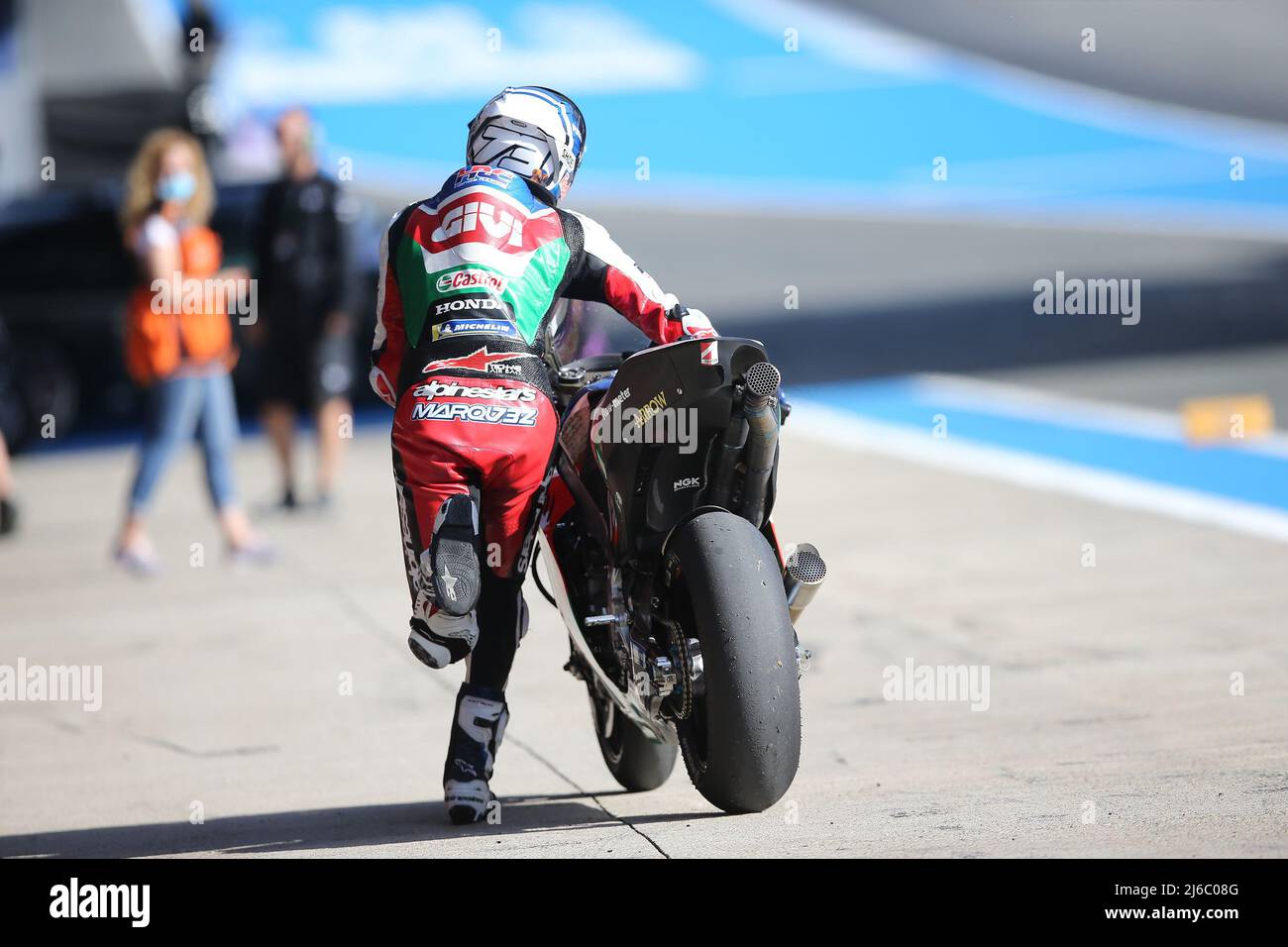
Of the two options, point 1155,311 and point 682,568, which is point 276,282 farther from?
point 1155,311

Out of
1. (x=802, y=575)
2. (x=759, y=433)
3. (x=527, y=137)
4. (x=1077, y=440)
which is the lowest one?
(x=1077, y=440)

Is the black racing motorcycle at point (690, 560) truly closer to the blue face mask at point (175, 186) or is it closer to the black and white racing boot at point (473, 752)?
the black and white racing boot at point (473, 752)

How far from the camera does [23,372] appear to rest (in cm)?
1342

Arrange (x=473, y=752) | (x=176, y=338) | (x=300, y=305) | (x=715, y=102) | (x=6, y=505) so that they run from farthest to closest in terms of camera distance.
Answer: (x=715, y=102)
(x=300, y=305)
(x=6, y=505)
(x=176, y=338)
(x=473, y=752)

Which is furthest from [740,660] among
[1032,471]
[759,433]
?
[1032,471]

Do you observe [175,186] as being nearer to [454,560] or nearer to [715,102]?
[454,560]

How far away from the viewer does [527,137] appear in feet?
15.0

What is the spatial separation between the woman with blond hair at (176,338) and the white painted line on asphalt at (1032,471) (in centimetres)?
404

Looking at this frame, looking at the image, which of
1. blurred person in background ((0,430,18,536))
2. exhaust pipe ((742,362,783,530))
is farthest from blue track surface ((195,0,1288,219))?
exhaust pipe ((742,362,783,530))

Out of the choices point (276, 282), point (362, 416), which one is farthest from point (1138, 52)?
point (276, 282)

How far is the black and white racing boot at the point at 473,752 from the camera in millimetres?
4520

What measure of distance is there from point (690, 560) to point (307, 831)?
1.35 metres

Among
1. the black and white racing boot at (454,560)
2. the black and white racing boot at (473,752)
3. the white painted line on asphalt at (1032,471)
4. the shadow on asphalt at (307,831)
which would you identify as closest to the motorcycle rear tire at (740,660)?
the shadow on asphalt at (307,831)
